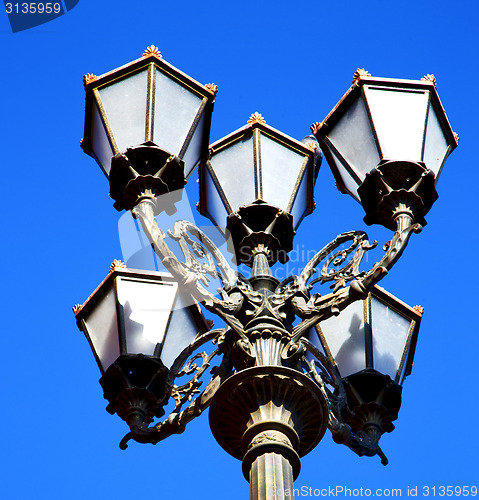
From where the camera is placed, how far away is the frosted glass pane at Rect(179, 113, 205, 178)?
730 cm

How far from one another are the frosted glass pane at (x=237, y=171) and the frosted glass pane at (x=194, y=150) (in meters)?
0.34

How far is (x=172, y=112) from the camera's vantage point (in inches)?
286

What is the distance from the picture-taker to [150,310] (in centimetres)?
765

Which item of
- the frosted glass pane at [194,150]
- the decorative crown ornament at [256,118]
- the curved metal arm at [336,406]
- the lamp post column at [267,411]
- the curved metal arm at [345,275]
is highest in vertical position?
the decorative crown ornament at [256,118]

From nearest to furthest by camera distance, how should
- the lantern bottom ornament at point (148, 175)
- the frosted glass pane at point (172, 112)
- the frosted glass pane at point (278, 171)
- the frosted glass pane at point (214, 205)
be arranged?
the lantern bottom ornament at point (148, 175), the frosted glass pane at point (172, 112), the frosted glass pane at point (278, 171), the frosted glass pane at point (214, 205)

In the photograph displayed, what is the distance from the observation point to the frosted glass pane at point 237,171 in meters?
7.53

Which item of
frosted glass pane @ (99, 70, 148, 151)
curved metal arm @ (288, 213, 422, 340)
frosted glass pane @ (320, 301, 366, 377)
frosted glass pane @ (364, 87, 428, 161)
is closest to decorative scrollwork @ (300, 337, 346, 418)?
curved metal arm @ (288, 213, 422, 340)

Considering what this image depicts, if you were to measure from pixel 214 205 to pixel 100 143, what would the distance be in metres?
A: 0.98

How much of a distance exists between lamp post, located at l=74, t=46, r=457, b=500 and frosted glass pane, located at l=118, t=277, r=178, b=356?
0.01 metres

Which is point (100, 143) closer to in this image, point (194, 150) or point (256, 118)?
point (194, 150)

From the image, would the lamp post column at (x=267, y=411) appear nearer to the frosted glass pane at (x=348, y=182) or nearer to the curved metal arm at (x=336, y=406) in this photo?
the curved metal arm at (x=336, y=406)

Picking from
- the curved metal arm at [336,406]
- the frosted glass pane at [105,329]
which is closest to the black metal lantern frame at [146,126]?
the frosted glass pane at [105,329]

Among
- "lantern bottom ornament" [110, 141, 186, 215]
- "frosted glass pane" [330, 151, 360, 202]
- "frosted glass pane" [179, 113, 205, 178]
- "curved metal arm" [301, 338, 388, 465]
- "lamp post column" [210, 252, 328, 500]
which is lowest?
"lamp post column" [210, 252, 328, 500]

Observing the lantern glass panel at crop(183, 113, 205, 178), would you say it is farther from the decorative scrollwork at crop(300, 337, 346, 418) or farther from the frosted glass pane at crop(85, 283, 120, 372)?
the decorative scrollwork at crop(300, 337, 346, 418)
